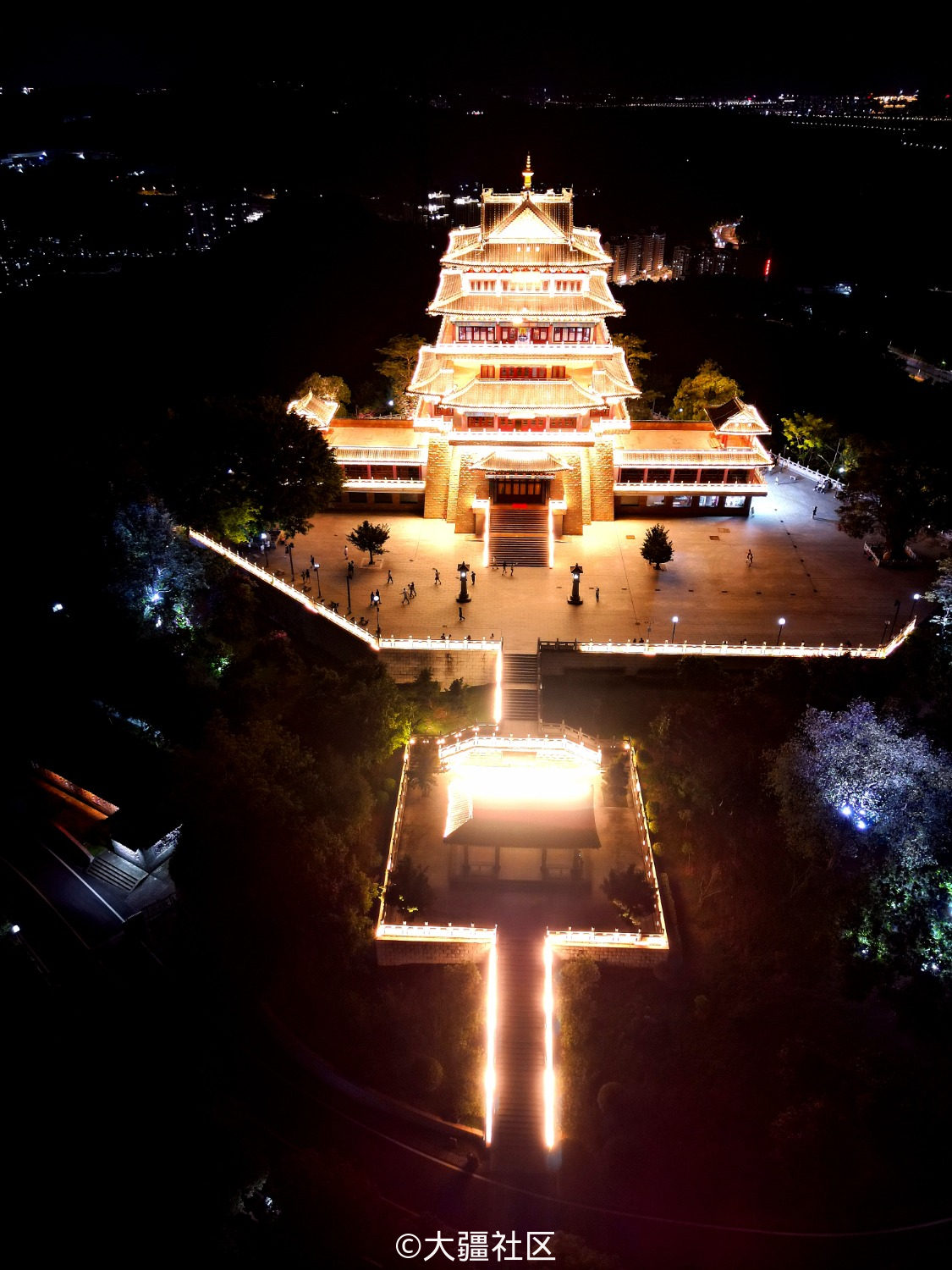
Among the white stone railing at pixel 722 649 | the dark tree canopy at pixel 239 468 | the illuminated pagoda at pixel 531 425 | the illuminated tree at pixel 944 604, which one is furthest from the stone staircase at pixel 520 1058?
the dark tree canopy at pixel 239 468

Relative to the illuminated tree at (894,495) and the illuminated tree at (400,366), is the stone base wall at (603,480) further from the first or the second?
the illuminated tree at (400,366)

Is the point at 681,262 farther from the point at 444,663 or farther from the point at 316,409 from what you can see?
the point at 444,663

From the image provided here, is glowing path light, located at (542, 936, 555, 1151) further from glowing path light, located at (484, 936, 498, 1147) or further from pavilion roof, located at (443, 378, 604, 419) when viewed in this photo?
pavilion roof, located at (443, 378, 604, 419)

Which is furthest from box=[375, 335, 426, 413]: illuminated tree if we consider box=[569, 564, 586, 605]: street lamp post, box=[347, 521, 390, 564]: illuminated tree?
box=[569, 564, 586, 605]: street lamp post

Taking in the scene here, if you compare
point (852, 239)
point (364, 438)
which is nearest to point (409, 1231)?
point (364, 438)

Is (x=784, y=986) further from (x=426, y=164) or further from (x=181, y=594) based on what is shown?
(x=426, y=164)

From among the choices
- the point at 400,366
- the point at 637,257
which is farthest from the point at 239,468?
the point at 637,257
